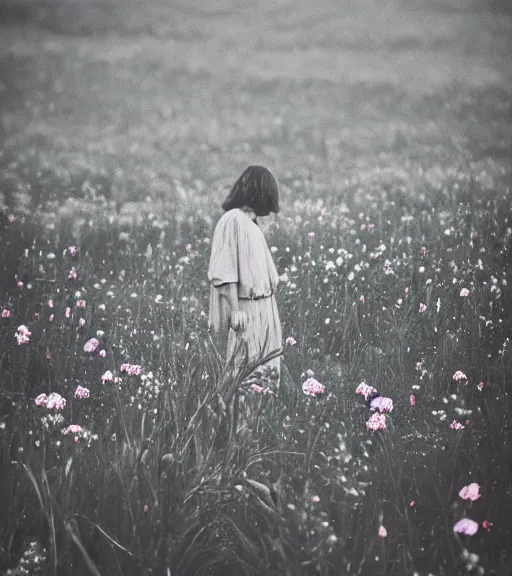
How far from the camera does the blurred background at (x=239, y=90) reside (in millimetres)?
3572

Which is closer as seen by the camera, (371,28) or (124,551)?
(124,551)

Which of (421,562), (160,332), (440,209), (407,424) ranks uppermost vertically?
(440,209)

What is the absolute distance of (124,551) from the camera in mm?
2033

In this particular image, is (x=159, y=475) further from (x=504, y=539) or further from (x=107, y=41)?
(x=107, y=41)

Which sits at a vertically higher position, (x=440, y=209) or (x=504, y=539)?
(x=440, y=209)

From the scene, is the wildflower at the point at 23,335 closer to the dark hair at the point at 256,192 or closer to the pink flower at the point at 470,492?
the dark hair at the point at 256,192

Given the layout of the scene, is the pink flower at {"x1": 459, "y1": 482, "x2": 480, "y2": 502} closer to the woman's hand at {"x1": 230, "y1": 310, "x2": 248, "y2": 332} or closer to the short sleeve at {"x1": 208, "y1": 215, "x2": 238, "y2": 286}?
the woman's hand at {"x1": 230, "y1": 310, "x2": 248, "y2": 332}

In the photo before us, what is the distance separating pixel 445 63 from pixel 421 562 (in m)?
2.80

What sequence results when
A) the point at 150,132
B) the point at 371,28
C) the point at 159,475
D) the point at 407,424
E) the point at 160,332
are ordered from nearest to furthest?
the point at 159,475 < the point at 407,424 < the point at 160,332 < the point at 371,28 < the point at 150,132

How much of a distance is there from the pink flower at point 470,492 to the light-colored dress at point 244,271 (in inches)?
35.7

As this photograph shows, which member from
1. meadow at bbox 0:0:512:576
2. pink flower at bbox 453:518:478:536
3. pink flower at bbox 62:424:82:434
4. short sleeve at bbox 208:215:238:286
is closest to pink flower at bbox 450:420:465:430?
meadow at bbox 0:0:512:576

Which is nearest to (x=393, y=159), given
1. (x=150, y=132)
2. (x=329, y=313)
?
(x=329, y=313)

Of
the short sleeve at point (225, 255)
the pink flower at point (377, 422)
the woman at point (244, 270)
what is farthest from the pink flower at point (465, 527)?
the short sleeve at point (225, 255)

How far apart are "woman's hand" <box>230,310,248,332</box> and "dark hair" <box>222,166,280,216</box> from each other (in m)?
0.48
